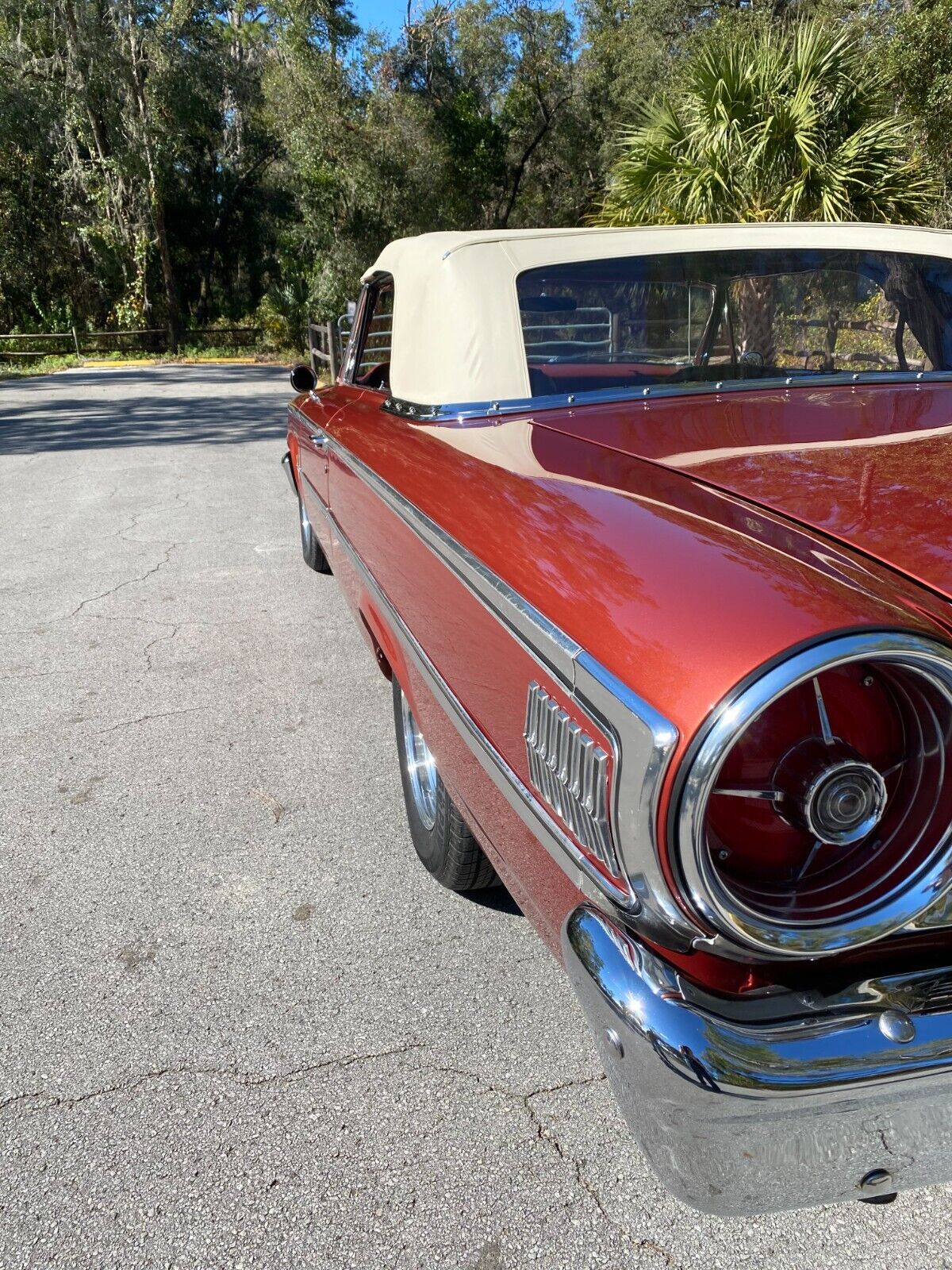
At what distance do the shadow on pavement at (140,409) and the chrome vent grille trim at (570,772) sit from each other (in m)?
9.13

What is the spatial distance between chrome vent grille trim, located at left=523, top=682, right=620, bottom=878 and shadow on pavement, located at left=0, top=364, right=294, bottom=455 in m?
9.13

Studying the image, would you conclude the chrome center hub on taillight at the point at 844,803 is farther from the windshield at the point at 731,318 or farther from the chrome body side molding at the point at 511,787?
the windshield at the point at 731,318

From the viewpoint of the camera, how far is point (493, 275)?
258 centimetres

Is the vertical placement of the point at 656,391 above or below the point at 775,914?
above

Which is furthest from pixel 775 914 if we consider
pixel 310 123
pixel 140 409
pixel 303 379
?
pixel 310 123

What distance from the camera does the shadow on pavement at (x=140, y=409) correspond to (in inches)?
399

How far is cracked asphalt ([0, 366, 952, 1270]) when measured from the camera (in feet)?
5.32

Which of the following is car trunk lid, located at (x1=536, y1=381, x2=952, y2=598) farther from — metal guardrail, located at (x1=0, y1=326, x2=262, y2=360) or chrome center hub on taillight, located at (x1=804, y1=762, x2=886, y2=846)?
metal guardrail, located at (x1=0, y1=326, x2=262, y2=360)

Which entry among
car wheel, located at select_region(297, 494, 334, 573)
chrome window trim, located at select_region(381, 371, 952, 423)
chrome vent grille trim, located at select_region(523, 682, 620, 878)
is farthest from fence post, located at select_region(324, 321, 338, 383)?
chrome vent grille trim, located at select_region(523, 682, 620, 878)

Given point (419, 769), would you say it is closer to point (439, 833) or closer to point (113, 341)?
point (439, 833)

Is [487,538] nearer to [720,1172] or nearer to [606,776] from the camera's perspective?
[606,776]

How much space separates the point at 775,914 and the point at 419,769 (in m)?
1.51

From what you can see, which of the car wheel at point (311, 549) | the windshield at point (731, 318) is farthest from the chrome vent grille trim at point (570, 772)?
the car wheel at point (311, 549)

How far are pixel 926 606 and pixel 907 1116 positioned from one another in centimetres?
67
